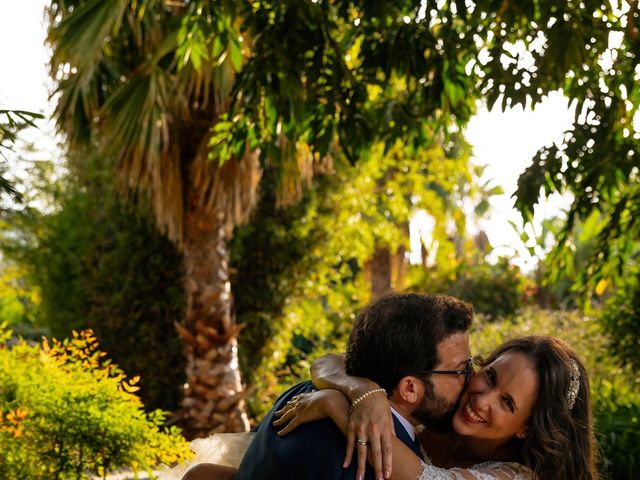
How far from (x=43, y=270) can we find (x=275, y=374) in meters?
4.76

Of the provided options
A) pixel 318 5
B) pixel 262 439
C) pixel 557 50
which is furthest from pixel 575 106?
pixel 262 439

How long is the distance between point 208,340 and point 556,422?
804cm

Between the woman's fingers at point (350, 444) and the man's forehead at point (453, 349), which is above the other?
the man's forehead at point (453, 349)

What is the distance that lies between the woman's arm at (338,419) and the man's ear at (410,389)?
8.7 inches

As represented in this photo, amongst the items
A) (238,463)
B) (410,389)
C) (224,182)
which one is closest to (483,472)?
(410,389)

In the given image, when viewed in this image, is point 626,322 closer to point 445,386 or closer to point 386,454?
point 445,386

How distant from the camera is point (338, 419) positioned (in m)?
3.25

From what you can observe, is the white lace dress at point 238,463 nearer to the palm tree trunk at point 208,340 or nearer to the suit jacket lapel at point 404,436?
the suit jacket lapel at point 404,436

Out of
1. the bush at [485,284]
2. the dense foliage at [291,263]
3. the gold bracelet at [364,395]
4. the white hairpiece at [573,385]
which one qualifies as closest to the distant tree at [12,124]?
the gold bracelet at [364,395]

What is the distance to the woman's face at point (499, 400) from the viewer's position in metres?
3.56

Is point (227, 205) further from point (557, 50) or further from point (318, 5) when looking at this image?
point (557, 50)

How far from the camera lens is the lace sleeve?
3.28 m

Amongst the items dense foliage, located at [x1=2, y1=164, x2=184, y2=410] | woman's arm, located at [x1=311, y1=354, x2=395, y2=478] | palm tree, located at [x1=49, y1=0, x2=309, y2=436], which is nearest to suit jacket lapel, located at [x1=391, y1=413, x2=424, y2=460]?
woman's arm, located at [x1=311, y1=354, x2=395, y2=478]

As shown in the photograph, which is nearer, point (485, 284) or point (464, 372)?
point (464, 372)
